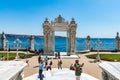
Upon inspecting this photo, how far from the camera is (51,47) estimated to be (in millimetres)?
44250

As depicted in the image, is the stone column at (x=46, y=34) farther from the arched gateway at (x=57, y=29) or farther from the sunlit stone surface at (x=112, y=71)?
the sunlit stone surface at (x=112, y=71)

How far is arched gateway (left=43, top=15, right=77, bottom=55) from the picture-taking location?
43.3 m

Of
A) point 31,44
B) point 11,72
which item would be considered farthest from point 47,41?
point 11,72

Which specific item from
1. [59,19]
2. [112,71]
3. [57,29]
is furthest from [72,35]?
[112,71]

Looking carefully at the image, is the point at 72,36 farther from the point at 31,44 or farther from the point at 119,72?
the point at 119,72

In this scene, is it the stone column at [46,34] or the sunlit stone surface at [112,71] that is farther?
the stone column at [46,34]

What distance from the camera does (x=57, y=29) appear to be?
143 ft

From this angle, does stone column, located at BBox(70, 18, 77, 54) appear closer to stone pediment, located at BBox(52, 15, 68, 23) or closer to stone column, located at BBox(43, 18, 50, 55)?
stone pediment, located at BBox(52, 15, 68, 23)

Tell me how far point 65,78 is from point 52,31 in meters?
27.7

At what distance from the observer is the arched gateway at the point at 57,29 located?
142ft

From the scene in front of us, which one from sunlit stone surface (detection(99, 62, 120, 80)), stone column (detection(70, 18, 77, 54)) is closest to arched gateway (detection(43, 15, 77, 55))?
stone column (detection(70, 18, 77, 54))

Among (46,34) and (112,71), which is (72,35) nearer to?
(46,34)

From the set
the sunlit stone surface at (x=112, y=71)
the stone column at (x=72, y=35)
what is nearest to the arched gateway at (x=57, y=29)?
the stone column at (x=72, y=35)

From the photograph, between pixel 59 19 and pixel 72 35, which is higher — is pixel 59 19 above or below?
above
